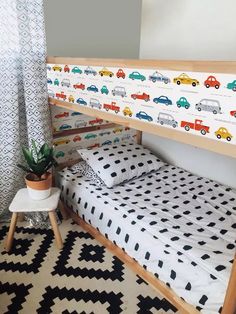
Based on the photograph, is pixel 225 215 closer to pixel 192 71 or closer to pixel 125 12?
pixel 192 71

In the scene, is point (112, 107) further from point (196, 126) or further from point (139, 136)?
point (139, 136)

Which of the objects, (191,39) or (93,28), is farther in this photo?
(93,28)

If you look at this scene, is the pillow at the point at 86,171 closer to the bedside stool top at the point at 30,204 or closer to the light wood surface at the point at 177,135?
the bedside stool top at the point at 30,204

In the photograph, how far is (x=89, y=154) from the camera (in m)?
2.36

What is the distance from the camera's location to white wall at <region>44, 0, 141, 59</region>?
2174 mm

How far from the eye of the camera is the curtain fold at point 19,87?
6.15ft

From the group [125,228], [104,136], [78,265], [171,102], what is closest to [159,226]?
[125,228]

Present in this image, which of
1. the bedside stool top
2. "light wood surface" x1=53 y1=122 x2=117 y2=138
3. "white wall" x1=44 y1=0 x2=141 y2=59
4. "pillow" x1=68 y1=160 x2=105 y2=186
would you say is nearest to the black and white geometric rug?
the bedside stool top

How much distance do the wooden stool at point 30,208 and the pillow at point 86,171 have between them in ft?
1.13

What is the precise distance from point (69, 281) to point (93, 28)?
205cm

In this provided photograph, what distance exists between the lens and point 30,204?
1.91 metres

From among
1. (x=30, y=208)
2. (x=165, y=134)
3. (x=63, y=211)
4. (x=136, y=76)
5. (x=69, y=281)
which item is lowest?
(x=69, y=281)

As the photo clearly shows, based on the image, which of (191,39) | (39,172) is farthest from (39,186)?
(191,39)

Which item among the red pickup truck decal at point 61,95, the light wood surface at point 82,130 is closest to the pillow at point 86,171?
the light wood surface at point 82,130
